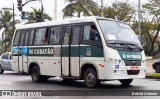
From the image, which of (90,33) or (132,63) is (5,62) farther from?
(132,63)

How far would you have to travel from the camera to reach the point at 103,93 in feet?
42.0

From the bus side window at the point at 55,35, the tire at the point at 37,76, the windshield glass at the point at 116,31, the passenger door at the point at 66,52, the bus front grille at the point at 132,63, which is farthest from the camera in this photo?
the tire at the point at 37,76

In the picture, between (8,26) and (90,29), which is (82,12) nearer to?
(8,26)

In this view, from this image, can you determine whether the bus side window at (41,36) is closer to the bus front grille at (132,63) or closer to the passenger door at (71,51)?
the passenger door at (71,51)

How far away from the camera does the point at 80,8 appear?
158 ft

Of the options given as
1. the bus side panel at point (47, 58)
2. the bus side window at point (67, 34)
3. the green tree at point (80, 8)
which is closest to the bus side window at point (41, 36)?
the bus side panel at point (47, 58)

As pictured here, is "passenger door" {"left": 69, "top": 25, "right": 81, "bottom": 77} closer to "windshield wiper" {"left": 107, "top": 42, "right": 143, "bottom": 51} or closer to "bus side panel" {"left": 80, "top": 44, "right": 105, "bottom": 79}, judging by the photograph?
"bus side panel" {"left": 80, "top": 44, "right": 105, "bottom": 79}

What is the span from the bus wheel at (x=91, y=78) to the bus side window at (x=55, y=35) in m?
2.36

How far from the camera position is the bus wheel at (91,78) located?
14195mm

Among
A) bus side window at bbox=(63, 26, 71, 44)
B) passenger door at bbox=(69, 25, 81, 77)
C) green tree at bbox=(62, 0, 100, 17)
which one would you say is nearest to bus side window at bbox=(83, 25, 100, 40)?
passenger door at bbox=(69, 25, 81, 77)

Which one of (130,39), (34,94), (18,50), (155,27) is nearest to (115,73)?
(130,39)

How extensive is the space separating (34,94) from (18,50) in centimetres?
645

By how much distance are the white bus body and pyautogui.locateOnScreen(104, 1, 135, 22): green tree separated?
35522 millimetres

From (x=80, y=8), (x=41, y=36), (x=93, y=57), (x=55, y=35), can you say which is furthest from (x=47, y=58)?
(x=80, y=8)
